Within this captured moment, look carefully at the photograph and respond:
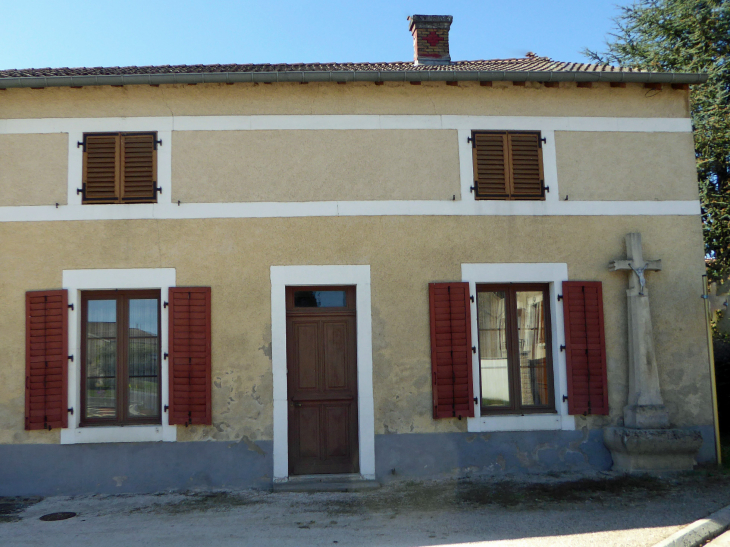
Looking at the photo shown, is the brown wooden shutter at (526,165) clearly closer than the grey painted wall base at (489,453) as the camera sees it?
No

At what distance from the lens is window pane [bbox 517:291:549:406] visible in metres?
7.36

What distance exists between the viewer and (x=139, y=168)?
7215 millimetres

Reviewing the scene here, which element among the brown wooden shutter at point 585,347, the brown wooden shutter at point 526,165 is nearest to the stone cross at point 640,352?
the brown wooden shutter at point 585,347

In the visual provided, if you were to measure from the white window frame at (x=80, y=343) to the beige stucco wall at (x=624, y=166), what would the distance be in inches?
Result: 183

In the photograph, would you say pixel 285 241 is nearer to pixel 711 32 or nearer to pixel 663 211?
pixel 663 211

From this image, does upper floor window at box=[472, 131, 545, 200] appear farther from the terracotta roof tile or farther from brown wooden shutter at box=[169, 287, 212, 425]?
brown wooden shutter at box=[169, 287, 212, 425]

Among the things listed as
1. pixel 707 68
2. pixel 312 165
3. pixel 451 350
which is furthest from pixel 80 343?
pixel 707 68

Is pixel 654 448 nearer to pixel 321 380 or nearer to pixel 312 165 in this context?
pixel 321 380

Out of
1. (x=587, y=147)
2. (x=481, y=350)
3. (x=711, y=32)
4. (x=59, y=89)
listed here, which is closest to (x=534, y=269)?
(x=481, y=350)

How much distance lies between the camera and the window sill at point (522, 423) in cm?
709

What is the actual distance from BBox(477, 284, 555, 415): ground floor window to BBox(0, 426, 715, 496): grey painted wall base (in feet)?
1.23

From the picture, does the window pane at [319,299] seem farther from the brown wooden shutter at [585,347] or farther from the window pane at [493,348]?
the brown wooden shutter at [585,347]

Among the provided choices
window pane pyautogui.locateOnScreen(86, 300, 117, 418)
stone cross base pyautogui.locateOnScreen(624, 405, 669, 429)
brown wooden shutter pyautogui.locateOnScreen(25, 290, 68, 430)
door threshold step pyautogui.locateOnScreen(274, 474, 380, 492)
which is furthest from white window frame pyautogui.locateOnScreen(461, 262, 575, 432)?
brown wooden shutter pyautogui.locateOnScreen(25, 290, 68, 430)

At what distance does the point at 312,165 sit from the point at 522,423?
3.68m
